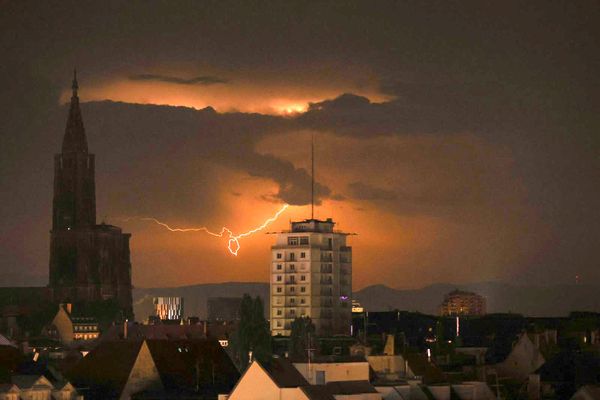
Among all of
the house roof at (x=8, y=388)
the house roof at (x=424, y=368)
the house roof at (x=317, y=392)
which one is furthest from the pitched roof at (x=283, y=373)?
the house roof at (x=8, y=388)

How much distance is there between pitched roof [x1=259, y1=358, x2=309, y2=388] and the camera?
275ft

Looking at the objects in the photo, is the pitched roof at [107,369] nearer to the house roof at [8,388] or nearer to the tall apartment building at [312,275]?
the house roof at [8,388]

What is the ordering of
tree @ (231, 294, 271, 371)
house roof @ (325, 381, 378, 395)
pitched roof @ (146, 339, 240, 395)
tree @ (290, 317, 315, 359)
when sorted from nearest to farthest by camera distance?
house roof @ (325, 381, 378, 395) → pitched roof @ (146, 339, 240, 395) → tree @ (231, 294, 271, 371) → tree @ (290, 317, 315, 359)

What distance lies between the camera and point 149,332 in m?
153

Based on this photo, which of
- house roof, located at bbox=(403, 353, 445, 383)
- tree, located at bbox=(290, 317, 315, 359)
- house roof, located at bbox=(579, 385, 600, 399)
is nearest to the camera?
house roof, located at bbox=(579, 385, 600, 399)

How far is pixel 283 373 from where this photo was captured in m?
85.5

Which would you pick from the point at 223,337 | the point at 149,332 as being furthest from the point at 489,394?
the point at 223,337

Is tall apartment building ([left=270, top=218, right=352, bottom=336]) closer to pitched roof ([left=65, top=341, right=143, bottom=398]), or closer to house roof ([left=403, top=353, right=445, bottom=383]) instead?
house roof ([left=403, top=353, right=445, bottom=383])

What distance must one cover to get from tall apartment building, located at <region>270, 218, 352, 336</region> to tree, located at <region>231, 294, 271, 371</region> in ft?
139

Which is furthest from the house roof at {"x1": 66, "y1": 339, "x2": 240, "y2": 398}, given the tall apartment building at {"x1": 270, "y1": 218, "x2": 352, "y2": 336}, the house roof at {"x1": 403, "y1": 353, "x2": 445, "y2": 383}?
the tall apartment building at {"x1": 270, "y1": 218, "x2": 352, "y2": 336}

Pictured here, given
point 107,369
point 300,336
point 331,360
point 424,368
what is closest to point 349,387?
point 331,360

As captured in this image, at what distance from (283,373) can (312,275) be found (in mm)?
110267

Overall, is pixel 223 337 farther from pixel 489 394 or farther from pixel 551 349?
pixel 489 394

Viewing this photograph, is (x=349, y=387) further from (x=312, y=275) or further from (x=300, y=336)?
(x=312, y=275)
